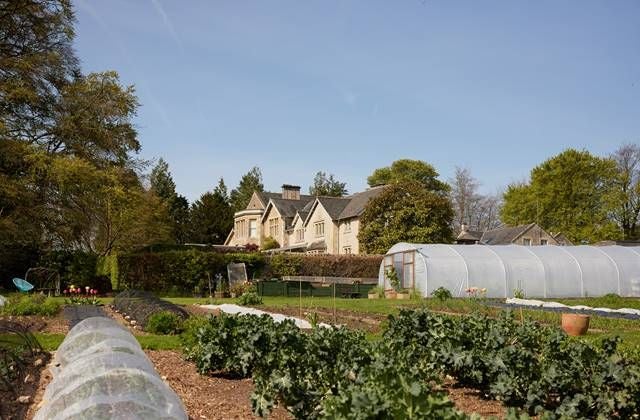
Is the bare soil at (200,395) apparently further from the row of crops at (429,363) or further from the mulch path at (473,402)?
the row of crops at (429,363)

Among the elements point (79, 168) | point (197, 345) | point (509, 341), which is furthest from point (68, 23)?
point (509, 341)

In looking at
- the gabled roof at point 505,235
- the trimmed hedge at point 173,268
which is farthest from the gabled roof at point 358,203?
the gabled roof at point 505,235

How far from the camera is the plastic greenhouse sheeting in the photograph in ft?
12.7

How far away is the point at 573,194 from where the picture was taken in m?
57.0

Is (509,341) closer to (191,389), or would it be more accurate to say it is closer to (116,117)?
(191,389)

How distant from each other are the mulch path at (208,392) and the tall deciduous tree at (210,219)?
52.9 metres

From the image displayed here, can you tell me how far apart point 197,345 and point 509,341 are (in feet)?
13.0

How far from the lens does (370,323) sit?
580 inches

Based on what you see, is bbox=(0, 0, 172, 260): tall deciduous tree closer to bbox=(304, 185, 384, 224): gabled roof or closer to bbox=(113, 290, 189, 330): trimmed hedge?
bbox=(113, 290, 189, 330): trimmed hedge

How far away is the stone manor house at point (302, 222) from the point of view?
4672cm

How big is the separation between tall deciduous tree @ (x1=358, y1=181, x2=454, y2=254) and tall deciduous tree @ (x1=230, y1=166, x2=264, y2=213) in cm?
3140

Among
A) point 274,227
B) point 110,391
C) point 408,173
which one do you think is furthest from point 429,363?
point 408,173

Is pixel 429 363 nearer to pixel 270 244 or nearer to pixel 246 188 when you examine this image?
pixel 270 244

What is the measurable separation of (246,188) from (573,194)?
35.0 meters
